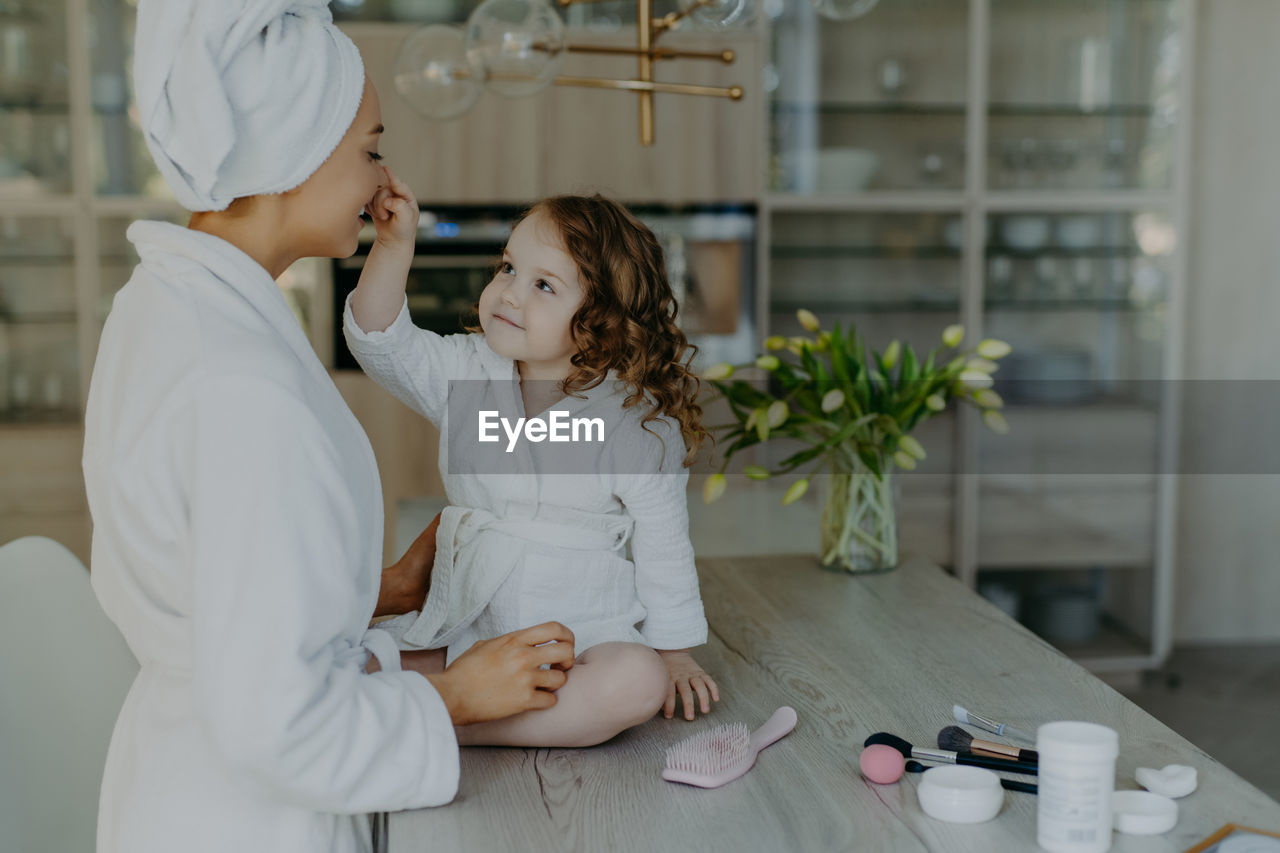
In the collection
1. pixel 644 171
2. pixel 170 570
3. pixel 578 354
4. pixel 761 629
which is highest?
pixel 644 171

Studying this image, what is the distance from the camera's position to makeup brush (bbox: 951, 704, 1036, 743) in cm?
114

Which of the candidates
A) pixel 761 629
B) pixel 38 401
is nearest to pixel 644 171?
pixel 38 401

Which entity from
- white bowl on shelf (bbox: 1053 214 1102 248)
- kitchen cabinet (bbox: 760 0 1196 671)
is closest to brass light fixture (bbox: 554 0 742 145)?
kitchen cabinet (bbox: 760 0 1196 671)

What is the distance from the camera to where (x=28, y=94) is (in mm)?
3498

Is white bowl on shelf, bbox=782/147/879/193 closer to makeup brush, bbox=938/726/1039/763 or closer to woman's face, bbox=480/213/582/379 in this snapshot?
woman's face, bbox=480/213/582/379

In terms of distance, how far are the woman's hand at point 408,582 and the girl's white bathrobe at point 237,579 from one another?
1.09ft

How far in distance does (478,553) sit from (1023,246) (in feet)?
10.0

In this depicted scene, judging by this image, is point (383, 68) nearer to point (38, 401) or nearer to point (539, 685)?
point (38, 401)

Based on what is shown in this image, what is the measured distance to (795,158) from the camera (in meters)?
3.73

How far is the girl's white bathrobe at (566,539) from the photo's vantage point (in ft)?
4.11

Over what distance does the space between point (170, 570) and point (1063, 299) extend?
3.54 m

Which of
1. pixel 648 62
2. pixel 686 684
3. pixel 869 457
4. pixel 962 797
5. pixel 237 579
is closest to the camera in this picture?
pixel 237 579

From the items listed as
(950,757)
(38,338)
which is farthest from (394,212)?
(38,338)

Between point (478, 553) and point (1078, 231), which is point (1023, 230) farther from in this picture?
point (478, 553)
